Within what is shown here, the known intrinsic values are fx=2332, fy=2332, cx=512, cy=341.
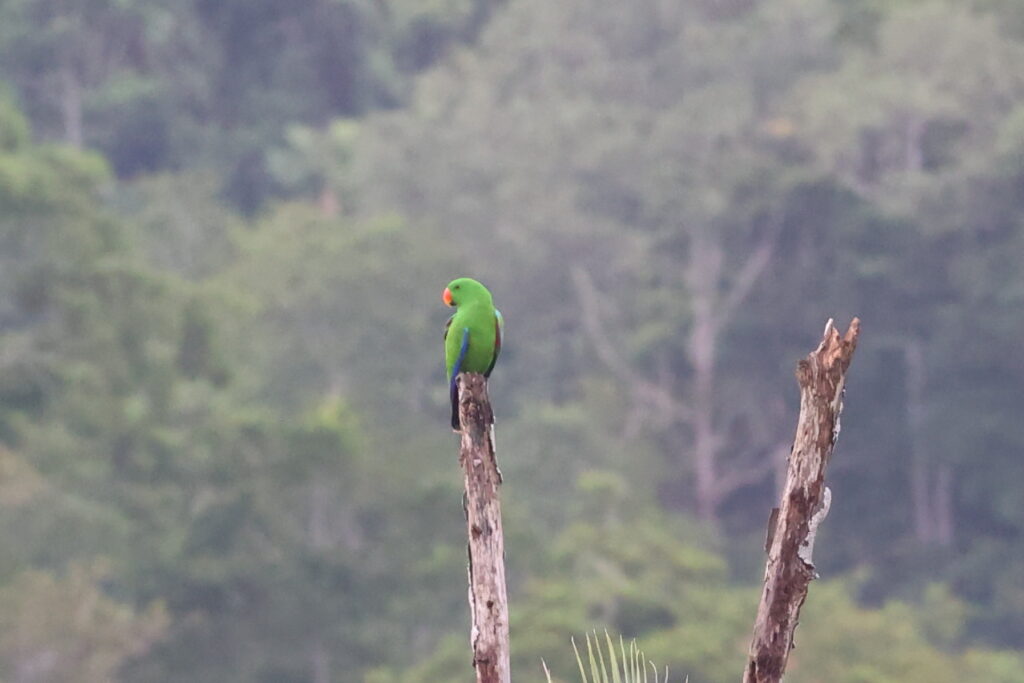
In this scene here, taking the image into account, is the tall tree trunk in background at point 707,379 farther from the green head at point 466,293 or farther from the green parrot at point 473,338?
the green parrot at point 473,338

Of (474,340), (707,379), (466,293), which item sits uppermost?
(707,379)

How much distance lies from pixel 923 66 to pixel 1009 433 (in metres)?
6.42

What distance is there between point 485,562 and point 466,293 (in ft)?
5.48

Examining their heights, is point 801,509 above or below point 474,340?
below

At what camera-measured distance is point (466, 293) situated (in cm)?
751

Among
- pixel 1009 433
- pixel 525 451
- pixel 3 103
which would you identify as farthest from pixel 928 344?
pixel 3 103

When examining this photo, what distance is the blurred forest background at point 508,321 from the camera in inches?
1072

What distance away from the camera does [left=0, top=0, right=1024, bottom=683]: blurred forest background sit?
27219mm

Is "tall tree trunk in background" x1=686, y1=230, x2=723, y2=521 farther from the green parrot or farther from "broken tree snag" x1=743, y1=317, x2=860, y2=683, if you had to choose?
"broken tree snag" x1=743, y1=317, x2=860, y2=683

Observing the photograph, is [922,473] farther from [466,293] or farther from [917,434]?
[466,293]

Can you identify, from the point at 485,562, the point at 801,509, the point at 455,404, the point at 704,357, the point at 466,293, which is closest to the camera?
the point at 801,509

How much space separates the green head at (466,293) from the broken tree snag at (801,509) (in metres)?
2.25

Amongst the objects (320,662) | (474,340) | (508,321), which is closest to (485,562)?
(474,340)

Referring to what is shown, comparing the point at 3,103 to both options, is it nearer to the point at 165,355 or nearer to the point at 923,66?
the point at 165,355
